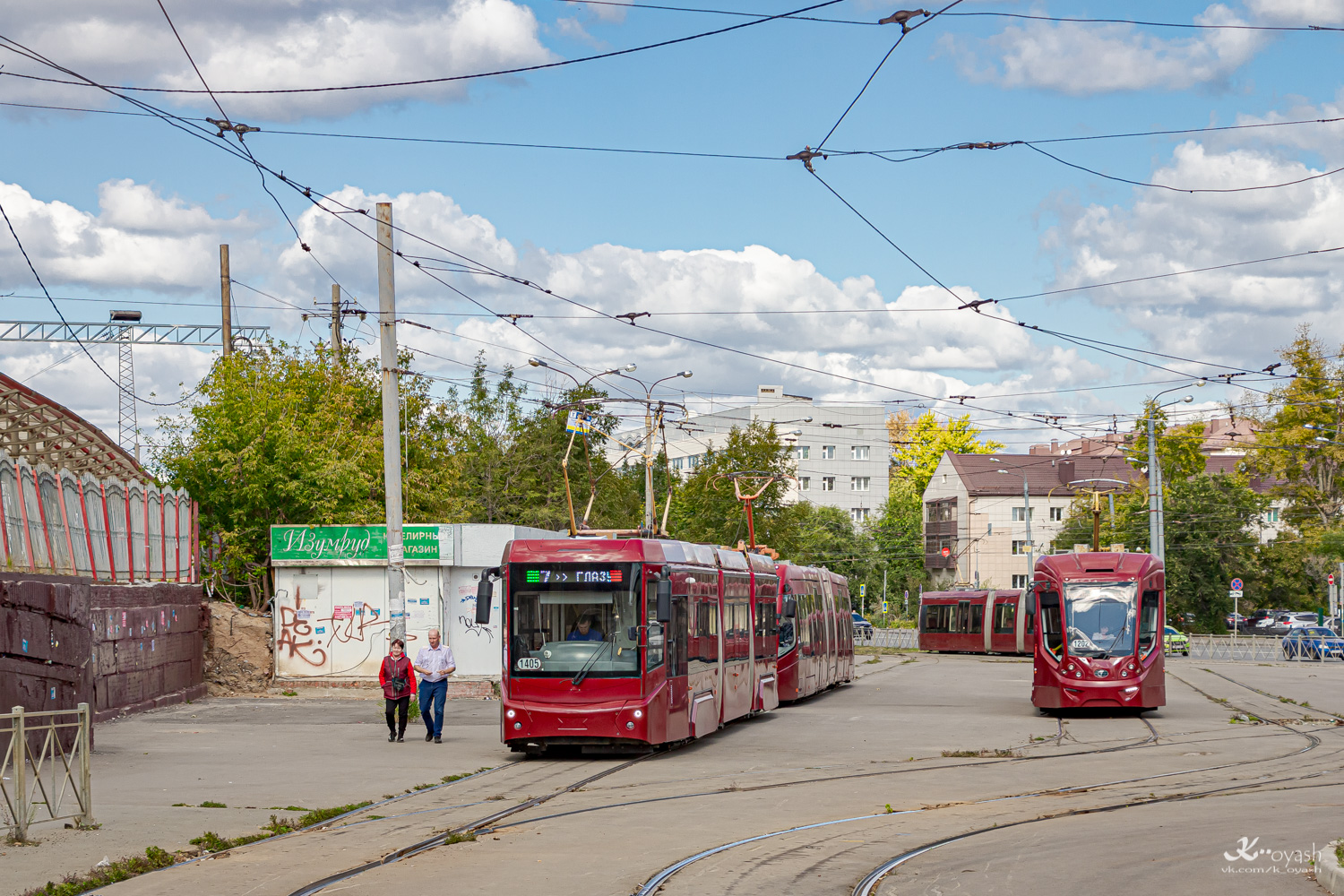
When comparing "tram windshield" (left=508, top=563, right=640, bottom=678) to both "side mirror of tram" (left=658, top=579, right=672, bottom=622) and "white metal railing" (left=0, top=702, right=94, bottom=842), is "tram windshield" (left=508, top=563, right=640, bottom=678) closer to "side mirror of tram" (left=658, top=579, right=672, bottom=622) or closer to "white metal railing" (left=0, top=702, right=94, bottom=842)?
"side mirror of tram" (left=658, top=579, right=672, bottom=622)

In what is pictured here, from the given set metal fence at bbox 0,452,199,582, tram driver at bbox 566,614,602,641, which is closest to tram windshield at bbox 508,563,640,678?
tram driver at bbox 566,614,602,641

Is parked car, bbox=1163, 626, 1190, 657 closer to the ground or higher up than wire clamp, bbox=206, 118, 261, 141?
closer to the ground

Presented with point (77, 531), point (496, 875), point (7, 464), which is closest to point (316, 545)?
point (77, 531)

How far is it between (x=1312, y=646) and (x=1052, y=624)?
115ft

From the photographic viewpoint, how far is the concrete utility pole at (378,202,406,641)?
72.6ft

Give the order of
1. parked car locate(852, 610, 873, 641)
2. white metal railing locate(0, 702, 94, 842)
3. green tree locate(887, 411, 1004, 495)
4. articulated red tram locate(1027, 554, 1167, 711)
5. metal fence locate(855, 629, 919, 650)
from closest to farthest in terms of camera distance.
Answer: white metal railing locate(0, 702, 94, 842)
articulated red tram locate(1027, 554, 1167, 711)
metal fence locate(855, 629, 919, 650)
parked car locate(852, 610, 873, 641)
green tree locate(887, 411, 1004, 495)

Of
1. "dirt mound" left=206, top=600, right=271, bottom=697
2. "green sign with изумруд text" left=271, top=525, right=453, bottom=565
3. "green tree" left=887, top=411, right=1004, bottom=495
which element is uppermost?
"green tree" left=887, top=411, right=1004, bottom=495

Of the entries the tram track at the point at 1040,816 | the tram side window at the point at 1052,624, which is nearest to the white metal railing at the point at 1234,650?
the tram side window at the point at 1052,624

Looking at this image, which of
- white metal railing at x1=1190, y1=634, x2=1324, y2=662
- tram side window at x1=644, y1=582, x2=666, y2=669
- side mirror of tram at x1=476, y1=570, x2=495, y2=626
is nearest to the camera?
side mirror of tram at x1=476, y1=570, x2=495, y2=626

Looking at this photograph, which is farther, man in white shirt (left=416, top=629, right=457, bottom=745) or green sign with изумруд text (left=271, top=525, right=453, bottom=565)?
green sign with изумруд text (left=271, top=525, right=453, bottom=565)

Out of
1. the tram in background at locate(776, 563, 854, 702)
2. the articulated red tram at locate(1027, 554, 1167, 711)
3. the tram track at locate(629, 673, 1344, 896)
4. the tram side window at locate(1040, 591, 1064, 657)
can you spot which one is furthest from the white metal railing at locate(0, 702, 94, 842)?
the tram in background at locate(776, 563, 854, 702)

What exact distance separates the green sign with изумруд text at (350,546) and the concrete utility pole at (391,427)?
24.3 feet

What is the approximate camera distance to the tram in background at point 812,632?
28.5 m

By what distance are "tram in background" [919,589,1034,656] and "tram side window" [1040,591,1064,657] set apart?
33028 millimetres
